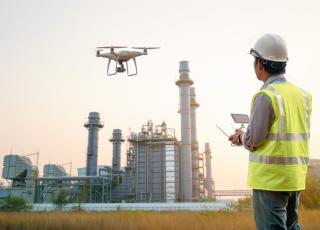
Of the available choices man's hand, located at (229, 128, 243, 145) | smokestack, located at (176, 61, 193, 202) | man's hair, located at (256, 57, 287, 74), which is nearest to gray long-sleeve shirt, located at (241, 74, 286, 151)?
man's hand, located at (229, 128, 243, 145)

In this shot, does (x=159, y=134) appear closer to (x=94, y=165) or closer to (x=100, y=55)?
(x=94, y=165)

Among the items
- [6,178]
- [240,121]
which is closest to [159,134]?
[6,178]

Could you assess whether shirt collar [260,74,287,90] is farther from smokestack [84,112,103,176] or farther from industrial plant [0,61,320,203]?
smokestack [84,112,103,176]

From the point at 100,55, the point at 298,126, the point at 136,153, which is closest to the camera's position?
the point at 298,126

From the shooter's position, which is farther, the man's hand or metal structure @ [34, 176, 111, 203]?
metal structure @ [34, 176, 111, 203]

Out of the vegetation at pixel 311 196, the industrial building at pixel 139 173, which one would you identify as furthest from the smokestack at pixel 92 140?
the vegetation at pixel 311 196

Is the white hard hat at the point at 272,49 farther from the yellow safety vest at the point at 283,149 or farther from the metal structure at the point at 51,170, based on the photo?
the metal structure at the point at 51,170

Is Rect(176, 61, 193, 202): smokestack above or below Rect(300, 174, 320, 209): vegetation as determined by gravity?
above
